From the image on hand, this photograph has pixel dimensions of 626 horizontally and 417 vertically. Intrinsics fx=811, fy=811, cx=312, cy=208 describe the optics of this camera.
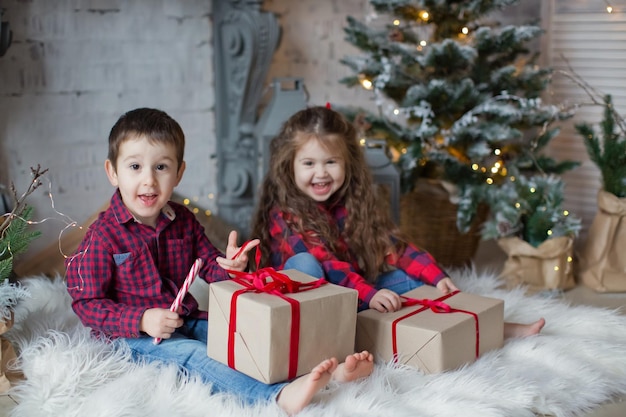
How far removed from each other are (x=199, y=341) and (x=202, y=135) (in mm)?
1610

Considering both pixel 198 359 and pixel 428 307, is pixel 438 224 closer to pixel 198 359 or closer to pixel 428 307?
pixel 428 307

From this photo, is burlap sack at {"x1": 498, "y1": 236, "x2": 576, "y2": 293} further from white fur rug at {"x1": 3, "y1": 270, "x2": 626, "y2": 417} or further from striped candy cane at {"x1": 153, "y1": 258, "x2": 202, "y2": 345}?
striped candy cane at {"x1": 153, "y1": 258, "x2": 202, "y2": 345}

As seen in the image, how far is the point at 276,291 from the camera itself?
6.66 ft

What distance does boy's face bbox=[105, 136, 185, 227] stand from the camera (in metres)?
2.22

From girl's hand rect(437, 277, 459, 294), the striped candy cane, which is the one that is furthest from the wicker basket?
the striped candy cane

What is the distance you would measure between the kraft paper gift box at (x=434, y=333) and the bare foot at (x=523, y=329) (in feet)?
0.34

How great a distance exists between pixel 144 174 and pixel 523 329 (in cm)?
122

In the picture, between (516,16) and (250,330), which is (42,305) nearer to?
(250,330)

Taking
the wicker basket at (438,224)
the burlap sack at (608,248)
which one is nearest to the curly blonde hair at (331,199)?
the wicker basket at (438,224)

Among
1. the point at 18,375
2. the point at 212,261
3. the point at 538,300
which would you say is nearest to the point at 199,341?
the point at 212,261

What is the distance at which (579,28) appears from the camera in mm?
3828

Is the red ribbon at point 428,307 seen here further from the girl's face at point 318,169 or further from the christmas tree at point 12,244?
the christmas tree at point 12,244

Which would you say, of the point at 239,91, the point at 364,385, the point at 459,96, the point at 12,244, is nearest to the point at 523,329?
the point at 364,385

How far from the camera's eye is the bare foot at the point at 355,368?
2.00 meters
